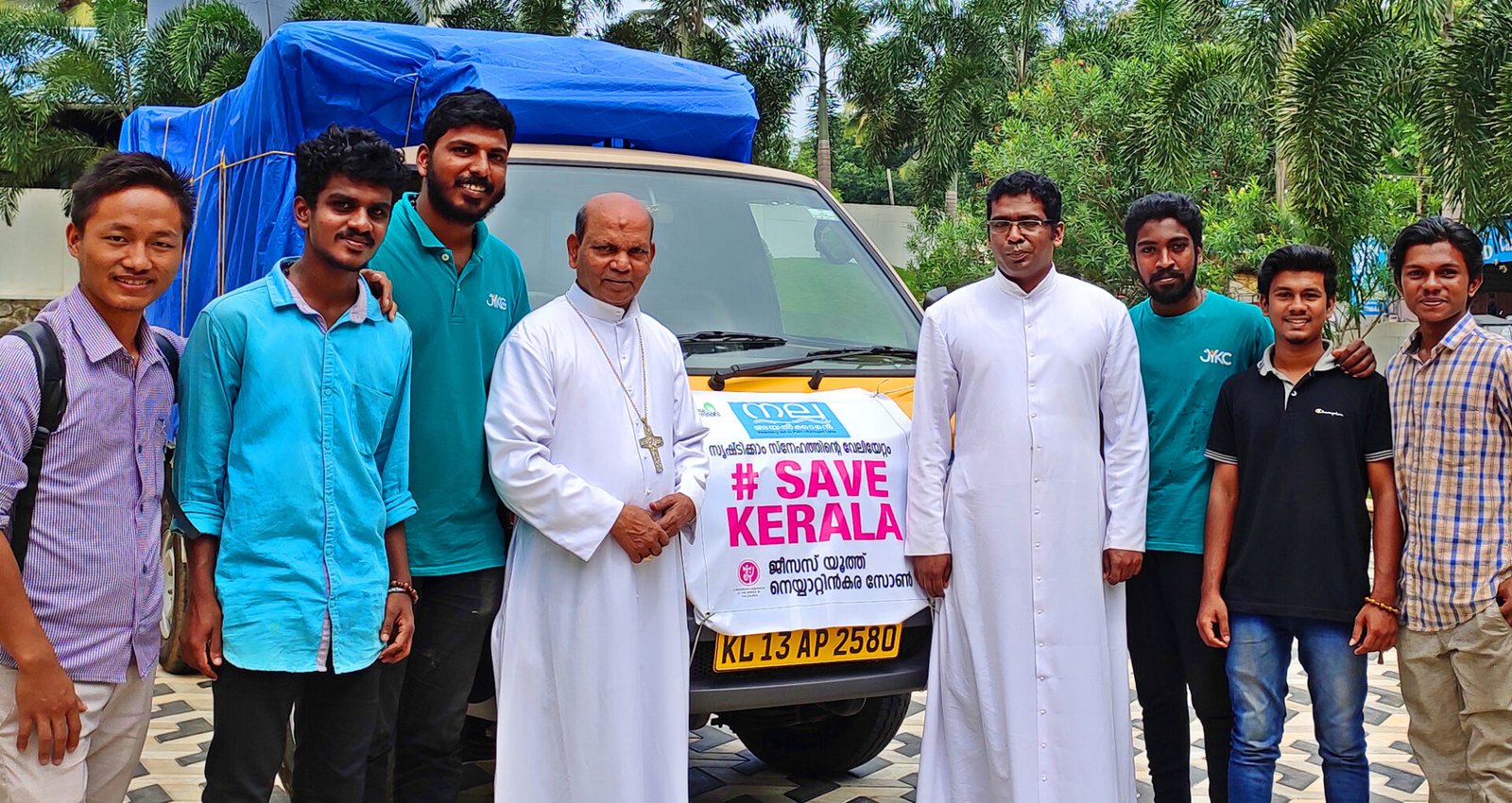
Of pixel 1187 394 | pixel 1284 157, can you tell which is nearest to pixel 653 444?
pixel 1187 394

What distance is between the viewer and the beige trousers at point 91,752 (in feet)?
8.06

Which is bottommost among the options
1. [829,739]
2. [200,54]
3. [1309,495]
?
[829,739]

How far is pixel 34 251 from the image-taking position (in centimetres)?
2100

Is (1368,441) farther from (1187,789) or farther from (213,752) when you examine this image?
(213,752)

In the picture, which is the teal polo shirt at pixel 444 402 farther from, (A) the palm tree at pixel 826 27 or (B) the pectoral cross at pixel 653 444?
(A) the palm tree at pixel 826 27

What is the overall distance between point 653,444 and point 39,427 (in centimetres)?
146

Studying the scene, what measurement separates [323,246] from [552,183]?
61.8 inches

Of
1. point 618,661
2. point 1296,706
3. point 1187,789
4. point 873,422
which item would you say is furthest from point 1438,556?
point 1296,706

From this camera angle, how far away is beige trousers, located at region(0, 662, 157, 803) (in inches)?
96.7

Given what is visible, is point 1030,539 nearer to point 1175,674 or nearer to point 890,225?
point 1175,674

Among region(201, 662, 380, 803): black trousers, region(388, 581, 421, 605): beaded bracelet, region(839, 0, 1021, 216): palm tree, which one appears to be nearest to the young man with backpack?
region(201, 662, 380, 803): black trousers

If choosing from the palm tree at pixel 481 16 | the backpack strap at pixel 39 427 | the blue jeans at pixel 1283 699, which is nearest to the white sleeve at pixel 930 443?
the blue jeans at pixel 1283 699

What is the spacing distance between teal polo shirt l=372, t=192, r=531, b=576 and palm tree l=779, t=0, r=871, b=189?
21.7 m

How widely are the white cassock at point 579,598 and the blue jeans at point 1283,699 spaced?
1.53 metres
